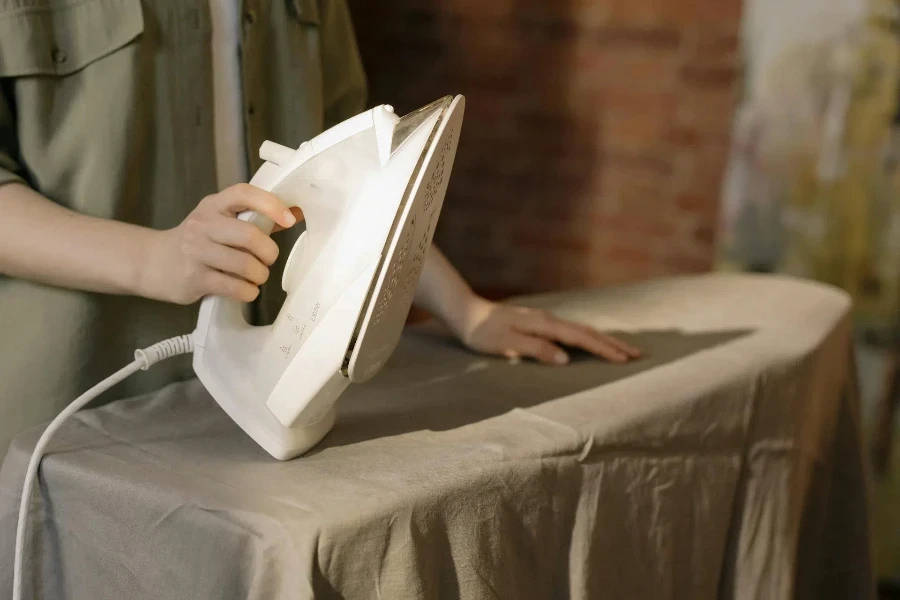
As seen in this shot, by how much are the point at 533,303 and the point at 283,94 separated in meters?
0.46

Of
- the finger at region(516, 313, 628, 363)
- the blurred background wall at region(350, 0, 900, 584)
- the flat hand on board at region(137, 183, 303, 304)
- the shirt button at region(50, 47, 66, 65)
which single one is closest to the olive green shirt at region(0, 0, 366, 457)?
the shirt button at region(50, 47, 66, 65)

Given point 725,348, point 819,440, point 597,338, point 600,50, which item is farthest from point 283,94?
point 600,50

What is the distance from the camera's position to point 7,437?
2.47 feet

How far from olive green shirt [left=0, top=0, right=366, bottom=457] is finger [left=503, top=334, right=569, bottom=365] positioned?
1.12 ft

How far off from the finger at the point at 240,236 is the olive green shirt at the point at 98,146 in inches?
6.4

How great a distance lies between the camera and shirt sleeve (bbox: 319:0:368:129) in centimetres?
95

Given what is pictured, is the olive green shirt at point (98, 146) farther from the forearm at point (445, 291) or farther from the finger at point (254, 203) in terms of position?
the forearm at point (445, 291)

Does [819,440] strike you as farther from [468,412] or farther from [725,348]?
[468,412]

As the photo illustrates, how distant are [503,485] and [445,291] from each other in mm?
347

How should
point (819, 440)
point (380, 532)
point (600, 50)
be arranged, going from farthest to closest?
point (600, 50), point (819, 440), point (380, 532)

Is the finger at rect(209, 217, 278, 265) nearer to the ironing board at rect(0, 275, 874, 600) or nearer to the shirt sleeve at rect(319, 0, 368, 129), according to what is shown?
the ironing board at rect(0, 275, 874, 600)

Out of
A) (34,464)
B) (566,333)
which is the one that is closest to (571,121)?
(566,333)

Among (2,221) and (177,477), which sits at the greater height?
(2,221)

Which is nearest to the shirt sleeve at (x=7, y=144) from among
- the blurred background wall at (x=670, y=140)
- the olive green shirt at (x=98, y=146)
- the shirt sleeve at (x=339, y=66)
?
the olive green shirt at (x=98, y=146)
